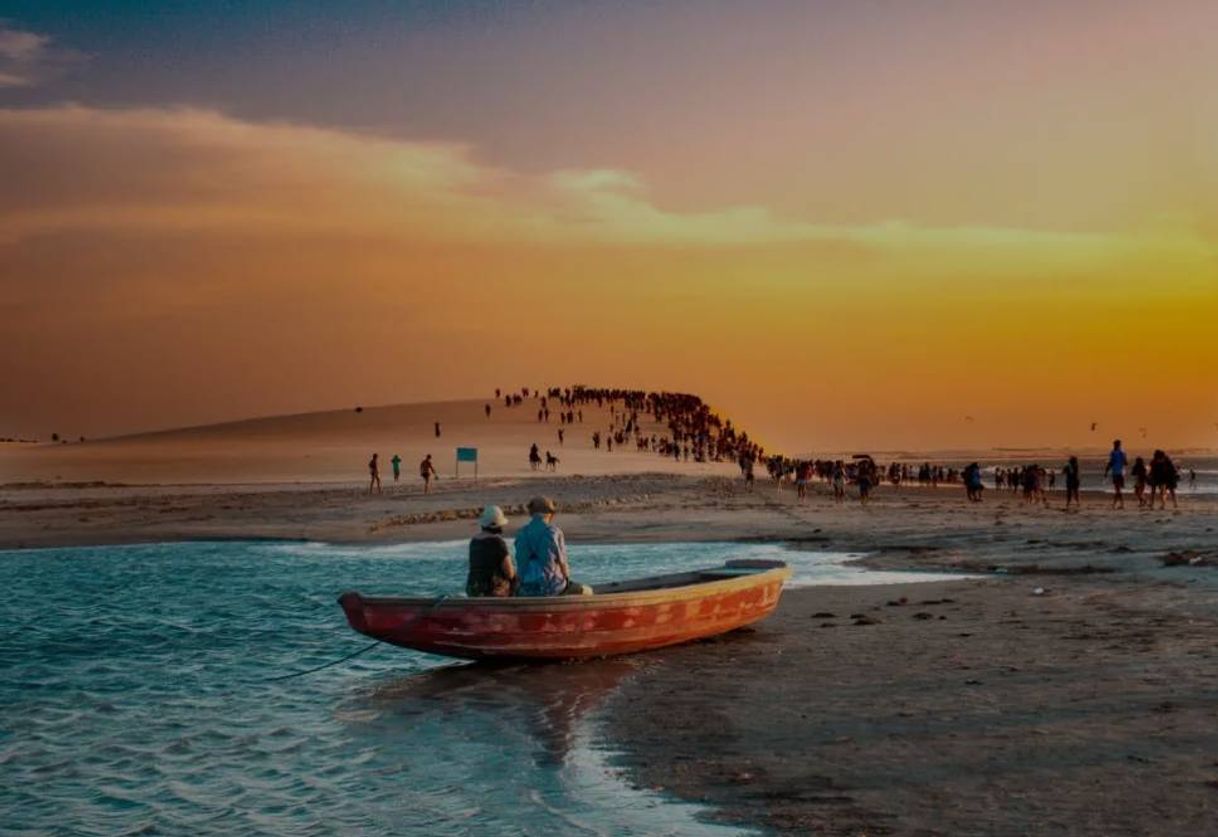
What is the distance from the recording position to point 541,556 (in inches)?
627

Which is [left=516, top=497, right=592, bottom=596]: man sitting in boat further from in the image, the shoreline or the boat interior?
the boat interior

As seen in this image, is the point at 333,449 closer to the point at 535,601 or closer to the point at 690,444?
the point at 690,444

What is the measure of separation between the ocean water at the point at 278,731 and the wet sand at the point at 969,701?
75cm

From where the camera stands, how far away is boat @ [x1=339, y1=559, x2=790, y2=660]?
49.7 ft

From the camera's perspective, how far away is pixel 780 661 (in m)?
15.2

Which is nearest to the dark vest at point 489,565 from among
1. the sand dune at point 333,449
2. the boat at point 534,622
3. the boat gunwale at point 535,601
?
the boat gunwale at point 535,601

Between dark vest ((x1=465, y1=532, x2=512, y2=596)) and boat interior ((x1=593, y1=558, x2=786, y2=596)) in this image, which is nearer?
dark vest ((x1=465, y1=532, x2=512, y2=596))

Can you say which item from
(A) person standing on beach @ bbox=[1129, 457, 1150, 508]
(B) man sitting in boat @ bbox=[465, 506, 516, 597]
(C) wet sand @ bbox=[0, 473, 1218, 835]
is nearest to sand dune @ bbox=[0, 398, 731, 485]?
(A) person standing on beach @ bbox=[1129, 457, 1150, 508]

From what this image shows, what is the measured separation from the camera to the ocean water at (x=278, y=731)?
970 cm

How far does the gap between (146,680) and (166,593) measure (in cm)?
947

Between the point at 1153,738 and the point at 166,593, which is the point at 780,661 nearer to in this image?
the point at 1153,738

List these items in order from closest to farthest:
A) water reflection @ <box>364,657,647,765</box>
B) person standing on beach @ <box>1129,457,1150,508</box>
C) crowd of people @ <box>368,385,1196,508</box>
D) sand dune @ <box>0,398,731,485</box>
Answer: water reflection @ <box>364,657,647,765</box> < person standing on beach @ <box>1129,457,1150,508</box> < crowd of people @ <box>368,385,1196,508</box> < sand dune @ <box>0,398,731,485</box>

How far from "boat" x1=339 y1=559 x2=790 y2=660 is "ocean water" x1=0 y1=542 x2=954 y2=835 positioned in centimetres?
29

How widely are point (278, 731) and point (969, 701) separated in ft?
21.1
